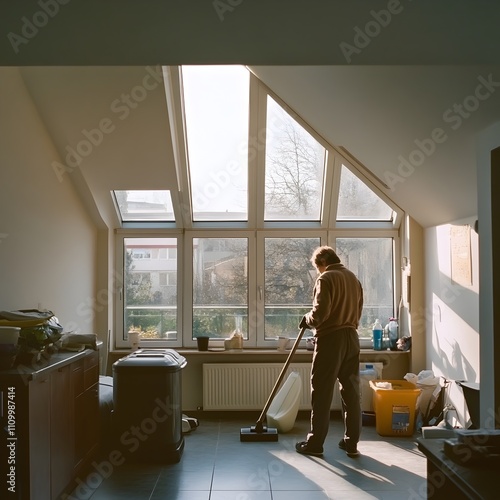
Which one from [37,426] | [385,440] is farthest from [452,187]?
[37,426]

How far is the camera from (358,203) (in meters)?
6.67

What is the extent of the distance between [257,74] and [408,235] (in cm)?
223

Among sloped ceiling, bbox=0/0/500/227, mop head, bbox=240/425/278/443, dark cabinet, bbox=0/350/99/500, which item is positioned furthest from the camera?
mop head, bbox=240/425/278/443

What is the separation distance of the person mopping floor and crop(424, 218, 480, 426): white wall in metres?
0.88

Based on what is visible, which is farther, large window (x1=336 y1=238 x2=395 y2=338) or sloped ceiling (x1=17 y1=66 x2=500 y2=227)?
large window (x1=336 y1=238 x2=395 y2=338)

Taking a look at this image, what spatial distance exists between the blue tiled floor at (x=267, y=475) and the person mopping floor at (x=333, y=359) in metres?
0.19

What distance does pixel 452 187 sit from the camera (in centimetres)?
472

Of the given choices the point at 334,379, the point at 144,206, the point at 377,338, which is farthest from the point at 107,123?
the point at 377,338

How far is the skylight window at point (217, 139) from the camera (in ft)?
18.5

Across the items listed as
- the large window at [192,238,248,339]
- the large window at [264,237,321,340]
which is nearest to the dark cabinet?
the large window at [192,238,248,339]

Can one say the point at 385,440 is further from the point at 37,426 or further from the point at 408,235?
the point at 37,426

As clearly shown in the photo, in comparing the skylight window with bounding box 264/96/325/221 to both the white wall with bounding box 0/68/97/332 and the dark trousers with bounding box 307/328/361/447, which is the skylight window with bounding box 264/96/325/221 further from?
the dark trousers with bounding box 307/328/361/447

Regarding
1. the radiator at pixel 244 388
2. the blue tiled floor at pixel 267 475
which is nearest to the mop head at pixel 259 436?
the blue tiled floor at pixel 267 475

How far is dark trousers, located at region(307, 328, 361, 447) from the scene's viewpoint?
188 inches
